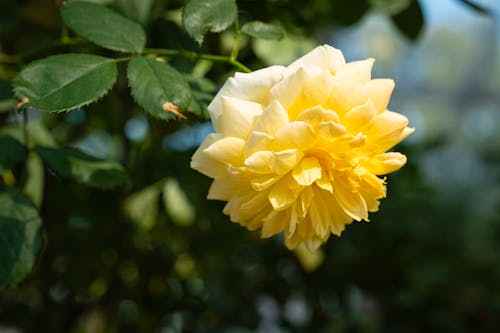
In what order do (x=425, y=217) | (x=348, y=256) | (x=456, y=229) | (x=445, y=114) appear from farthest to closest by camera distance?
1. (x=445, y=114)
2. (x=456, y=229)
3. (x=425, y=217)
4. (x=348, y=256)

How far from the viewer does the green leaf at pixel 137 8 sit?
0.79 m

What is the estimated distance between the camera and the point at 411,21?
3.16ft

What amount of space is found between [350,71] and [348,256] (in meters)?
1.14

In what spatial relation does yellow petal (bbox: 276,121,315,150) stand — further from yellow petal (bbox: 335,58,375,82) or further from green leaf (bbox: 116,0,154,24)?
green leaf (bbox: 116,0,154,24)

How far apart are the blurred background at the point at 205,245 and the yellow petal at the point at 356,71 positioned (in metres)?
0.15

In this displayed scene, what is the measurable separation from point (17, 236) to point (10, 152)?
12 centimetres

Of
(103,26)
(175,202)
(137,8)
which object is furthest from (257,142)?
(175,202)

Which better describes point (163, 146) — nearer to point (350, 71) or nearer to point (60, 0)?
point (60, 0)

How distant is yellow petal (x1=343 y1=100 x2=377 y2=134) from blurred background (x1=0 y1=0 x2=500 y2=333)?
16cm

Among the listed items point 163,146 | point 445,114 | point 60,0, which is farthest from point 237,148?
point 445,114

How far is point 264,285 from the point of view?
165cm

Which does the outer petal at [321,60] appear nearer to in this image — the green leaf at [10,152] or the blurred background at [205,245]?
the blurred background at [205,245]

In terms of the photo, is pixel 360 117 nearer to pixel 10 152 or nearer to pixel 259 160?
pixel 259 160

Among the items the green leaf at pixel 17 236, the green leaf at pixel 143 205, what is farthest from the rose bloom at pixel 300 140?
the green leaf at pixel 143 205
